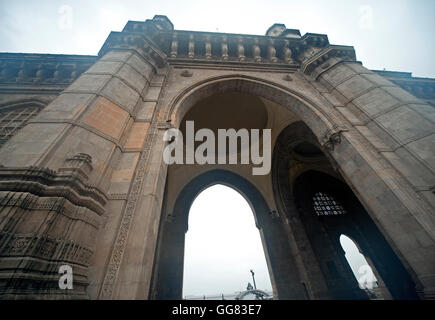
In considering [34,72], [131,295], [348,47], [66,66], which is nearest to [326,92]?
[348,47]

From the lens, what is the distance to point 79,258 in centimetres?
204

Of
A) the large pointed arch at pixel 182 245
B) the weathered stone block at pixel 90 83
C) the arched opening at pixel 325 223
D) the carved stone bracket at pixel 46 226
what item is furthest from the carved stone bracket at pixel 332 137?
the weathered stone block at pixel 90 83

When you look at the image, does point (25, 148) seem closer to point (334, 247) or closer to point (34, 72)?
point (34, 72)

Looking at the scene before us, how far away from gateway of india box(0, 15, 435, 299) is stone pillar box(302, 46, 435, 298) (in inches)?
1.1

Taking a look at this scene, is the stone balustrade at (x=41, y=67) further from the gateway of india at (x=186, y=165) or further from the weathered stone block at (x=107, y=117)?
the weathered stone block at (x=107, y=117)

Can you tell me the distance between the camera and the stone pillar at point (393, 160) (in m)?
3.02

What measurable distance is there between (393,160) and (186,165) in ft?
28.7

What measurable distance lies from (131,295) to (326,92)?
7323 millimetres

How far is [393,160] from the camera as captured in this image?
12.7 ft

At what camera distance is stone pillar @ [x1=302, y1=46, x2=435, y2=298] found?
3.02 meters

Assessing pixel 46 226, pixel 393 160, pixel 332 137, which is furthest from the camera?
pixel 332 137

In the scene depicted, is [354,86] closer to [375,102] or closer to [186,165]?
[375,102]

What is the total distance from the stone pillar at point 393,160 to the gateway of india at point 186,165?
0.03 metres

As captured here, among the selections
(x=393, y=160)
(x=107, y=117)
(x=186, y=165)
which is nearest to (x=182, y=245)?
(x=186, y=165)
